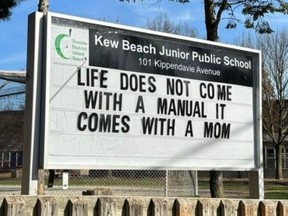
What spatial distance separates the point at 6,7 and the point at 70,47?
21.0ft

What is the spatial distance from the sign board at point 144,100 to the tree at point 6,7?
6.06 meters

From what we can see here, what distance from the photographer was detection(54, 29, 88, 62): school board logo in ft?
18.5

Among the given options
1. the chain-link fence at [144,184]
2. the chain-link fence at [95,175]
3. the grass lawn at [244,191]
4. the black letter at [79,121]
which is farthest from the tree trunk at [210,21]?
the grass lawn at [244,191]

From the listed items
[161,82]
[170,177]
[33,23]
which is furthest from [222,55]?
[170,177]

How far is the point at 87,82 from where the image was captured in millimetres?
5754

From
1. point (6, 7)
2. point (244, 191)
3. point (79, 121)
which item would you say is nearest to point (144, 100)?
point (79, 121)

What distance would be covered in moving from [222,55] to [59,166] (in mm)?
2790

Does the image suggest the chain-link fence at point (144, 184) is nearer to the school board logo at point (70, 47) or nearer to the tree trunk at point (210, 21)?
the tree trunk at point (210, 21)

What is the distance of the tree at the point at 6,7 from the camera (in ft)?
37.6

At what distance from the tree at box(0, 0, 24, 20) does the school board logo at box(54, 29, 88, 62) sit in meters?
6.31

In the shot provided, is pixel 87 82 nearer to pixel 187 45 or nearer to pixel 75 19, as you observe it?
pixel 75 19

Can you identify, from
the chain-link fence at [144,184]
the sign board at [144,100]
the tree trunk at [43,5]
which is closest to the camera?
the sign board at [144,100]

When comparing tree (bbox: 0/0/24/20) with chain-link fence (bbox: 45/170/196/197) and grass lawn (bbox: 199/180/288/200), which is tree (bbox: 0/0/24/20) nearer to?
chain-link fence (bbox: 45/170/196/197)

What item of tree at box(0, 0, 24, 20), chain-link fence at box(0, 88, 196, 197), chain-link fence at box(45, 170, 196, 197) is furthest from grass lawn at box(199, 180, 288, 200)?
tree at box(0, 0, 24, 20)
